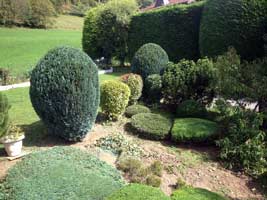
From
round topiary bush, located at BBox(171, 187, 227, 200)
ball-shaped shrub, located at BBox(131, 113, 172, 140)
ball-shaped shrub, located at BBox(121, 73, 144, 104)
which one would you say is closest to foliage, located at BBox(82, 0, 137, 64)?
ball-shaped shrub, located at BBox(121, 73, 144, 104)

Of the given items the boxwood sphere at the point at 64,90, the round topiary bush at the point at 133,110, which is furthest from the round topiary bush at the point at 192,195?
the round topiary bush at the point at 133,110

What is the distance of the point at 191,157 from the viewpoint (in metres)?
6.57

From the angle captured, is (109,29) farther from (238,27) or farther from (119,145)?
(119,145)

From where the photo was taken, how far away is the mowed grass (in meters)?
21.4

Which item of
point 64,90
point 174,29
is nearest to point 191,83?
point 64,90

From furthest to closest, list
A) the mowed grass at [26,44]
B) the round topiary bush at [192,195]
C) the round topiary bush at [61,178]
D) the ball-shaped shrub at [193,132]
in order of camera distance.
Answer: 1. the mowed grass at [26,44]
2. the ball-shaped shrub at [193,132]
3. the round topiary bush at [192,195]
4. the round topiary bush at [61,178]

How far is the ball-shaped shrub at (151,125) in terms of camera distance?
23.7ft

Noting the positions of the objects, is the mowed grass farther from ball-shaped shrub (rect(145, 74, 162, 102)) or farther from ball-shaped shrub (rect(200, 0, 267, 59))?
ball-shaped shrub (rect(200, 0, 267, 59))

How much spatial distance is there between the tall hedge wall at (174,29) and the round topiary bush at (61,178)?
11713 millimetres

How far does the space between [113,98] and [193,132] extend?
7.33 feet

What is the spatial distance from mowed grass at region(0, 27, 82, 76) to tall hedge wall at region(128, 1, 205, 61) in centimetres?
748

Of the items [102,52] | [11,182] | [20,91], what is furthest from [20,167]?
[102,52]

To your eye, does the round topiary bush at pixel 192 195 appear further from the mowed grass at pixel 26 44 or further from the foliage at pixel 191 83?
the mowed grass at pixel 26 44

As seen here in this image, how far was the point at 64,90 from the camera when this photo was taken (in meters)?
5.86
